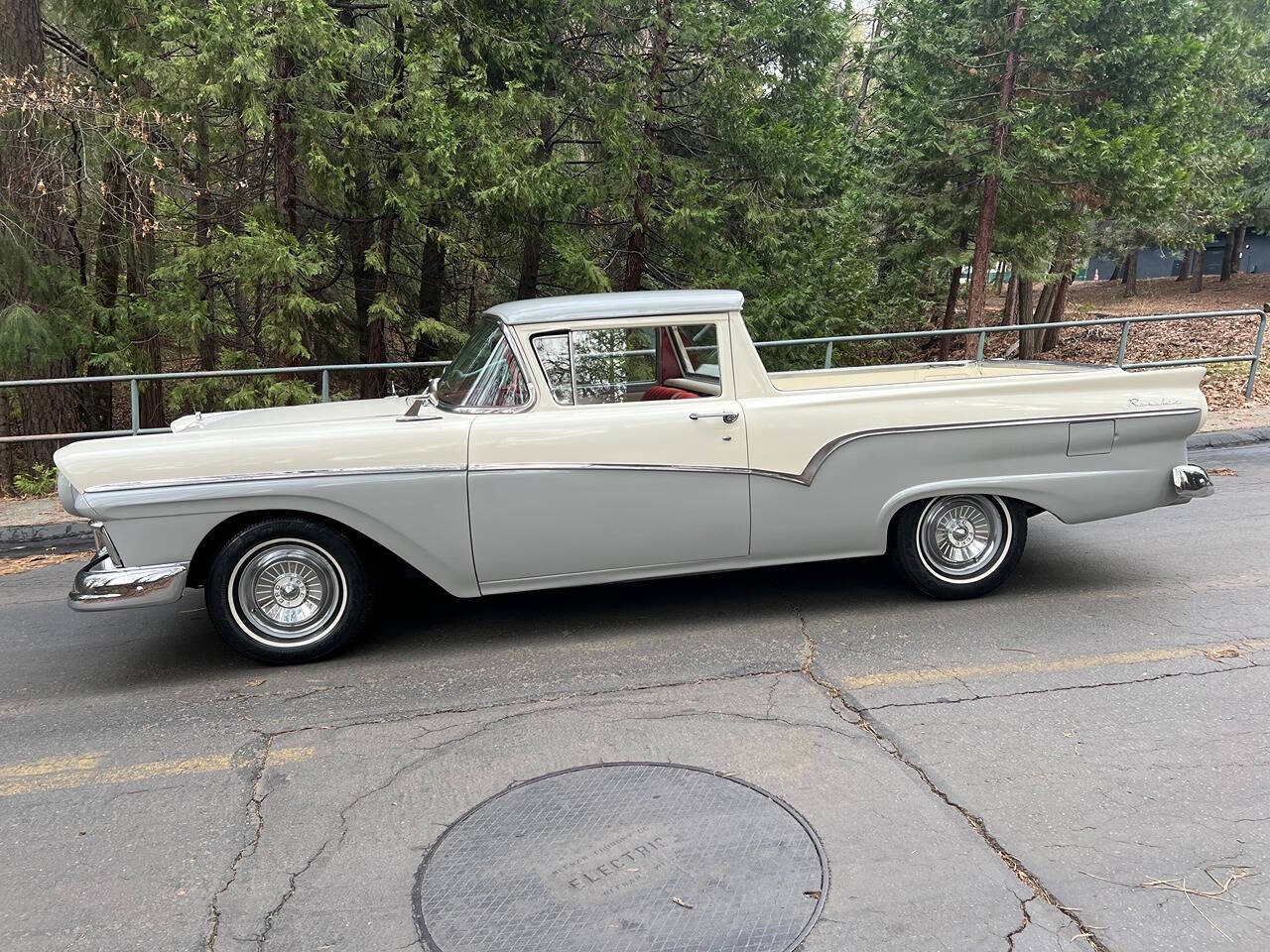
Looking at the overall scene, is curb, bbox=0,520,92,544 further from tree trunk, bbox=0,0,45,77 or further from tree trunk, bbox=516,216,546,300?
tree trunk, bbox=516,216,546,300

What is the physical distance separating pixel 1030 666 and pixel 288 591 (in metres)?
3.67

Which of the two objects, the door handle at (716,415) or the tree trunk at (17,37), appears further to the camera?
the tree trunk at (17,37)

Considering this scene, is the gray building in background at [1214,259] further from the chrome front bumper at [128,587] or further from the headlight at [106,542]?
the headlight at [106,542]

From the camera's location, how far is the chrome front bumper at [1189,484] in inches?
211

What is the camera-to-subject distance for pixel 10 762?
386 centimetres

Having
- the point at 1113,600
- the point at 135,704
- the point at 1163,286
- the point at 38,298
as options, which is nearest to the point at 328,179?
the point at 38,298

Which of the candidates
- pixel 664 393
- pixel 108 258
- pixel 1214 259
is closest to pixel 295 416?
pixel 664 393

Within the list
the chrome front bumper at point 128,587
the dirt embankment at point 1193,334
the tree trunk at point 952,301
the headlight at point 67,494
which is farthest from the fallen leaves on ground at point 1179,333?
the headlight at point 67,494

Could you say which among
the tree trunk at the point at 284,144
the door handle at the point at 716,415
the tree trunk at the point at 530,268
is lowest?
the door handle at the point at 716,415

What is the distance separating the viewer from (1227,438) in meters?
9.77

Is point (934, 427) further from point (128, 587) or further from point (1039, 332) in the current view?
point (1039, 332)

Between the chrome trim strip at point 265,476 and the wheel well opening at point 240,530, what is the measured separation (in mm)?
181

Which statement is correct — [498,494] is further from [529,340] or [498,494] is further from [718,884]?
[718,884]

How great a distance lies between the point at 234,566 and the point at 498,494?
1.34m
